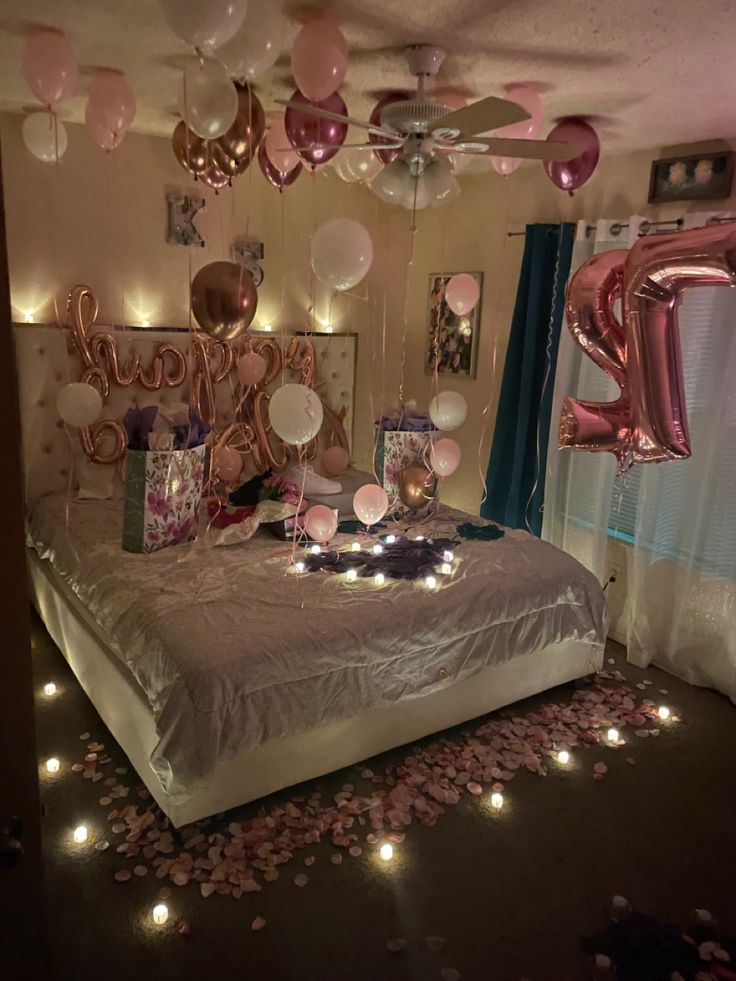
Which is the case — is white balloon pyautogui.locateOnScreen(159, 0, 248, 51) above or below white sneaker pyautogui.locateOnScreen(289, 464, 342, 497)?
above

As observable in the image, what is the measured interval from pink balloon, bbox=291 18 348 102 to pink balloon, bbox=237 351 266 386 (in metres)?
1.72

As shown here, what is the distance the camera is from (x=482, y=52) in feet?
6.83

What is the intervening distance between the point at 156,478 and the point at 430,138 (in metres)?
1.58

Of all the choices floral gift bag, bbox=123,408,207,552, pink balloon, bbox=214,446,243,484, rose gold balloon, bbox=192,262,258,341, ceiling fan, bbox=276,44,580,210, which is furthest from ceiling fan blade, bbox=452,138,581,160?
pink balloon, bbox=214,446,243,484

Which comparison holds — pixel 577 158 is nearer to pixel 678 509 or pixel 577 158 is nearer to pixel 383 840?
pixel 678 509

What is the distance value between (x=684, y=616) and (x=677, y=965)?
1715 millimetres

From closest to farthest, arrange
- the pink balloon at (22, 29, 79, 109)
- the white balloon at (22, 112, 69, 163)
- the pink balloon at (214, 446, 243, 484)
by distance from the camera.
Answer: the pink balloon at (22, 29, 79, 109) < the white balloon at (22, 112, 69, 163) < the pink balloon at (214, 446, 243, 484)

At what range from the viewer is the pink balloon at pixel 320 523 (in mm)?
2879

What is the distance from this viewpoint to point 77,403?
2.84 meters

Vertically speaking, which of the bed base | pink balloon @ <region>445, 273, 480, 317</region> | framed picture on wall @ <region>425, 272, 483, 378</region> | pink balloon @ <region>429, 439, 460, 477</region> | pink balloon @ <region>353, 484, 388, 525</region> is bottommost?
the bed base

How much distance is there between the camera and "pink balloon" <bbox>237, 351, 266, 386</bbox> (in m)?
3.61

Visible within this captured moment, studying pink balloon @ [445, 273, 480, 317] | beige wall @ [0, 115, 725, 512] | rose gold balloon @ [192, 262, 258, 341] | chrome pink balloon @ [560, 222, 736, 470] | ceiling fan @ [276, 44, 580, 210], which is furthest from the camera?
beige wall @ [0, 115, 725, 512]

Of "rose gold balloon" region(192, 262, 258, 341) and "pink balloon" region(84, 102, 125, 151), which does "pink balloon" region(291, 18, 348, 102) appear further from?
"pink balloon" region(84, 102, 125, 151)

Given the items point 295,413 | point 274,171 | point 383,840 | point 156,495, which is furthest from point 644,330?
point 274,171
